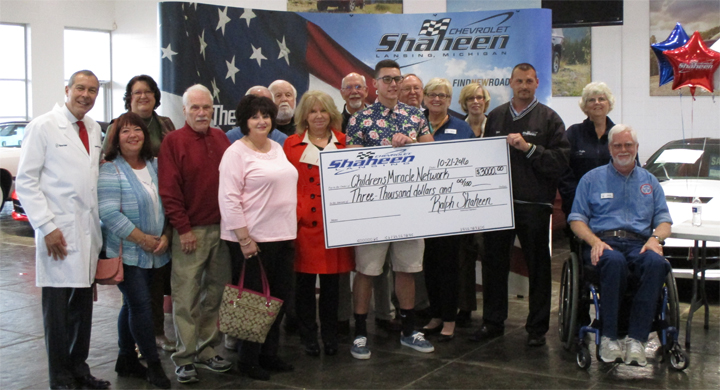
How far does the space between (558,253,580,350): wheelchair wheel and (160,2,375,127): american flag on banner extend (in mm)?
3524

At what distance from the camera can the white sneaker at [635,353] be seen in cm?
378

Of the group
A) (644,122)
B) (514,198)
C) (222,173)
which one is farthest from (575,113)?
(222,173)

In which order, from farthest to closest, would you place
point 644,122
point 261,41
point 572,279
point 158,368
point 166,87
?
1. point 644,122
2. point 261,41
3. point 166,87
4. point 572,279
5. point 158,368

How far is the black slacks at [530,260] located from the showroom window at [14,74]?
13.7 metres

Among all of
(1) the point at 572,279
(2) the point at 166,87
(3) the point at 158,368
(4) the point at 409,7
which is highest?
(4) the point at 409,7

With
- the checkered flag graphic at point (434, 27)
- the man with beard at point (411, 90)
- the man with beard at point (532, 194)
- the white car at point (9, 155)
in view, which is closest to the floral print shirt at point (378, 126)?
the man with beard at point (411, 90)

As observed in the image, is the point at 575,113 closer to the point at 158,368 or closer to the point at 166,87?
the point at 166,87

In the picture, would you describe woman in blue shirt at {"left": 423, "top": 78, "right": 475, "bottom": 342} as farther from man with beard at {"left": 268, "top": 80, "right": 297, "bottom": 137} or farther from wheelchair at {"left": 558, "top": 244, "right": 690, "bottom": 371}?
man with beard at {"left": 268, "top": 80, "right": 297, "bottom": 137}

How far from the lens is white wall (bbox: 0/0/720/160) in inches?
446

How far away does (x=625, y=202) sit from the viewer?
4.18 metres

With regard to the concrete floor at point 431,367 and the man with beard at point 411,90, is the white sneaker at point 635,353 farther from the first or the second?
the man with beard at point 411,90

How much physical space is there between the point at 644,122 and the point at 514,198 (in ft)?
26.6

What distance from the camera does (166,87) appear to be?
19.4ft

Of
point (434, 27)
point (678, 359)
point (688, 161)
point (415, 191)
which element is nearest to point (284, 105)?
point (415, 191)
